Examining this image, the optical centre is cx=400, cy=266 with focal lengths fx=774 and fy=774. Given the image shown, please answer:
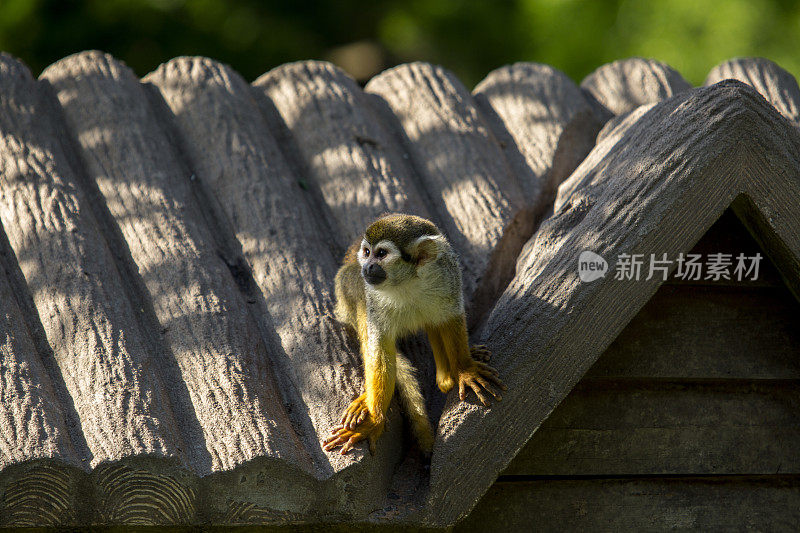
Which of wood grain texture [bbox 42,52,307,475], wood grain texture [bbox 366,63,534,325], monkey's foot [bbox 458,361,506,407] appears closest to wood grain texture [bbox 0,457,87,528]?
wood grain texture [bbox 42,52,307,475]

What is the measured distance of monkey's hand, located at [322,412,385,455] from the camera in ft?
7.24

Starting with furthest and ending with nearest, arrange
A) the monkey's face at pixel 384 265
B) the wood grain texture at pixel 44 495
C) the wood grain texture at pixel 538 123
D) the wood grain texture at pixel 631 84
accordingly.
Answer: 1. the wood grain texture at pixel 631 84
2. the wood grain texture at pixel 538 123
3. the monkey's face at pixel 384 265
4. the wood grain texture at pixel 44 495

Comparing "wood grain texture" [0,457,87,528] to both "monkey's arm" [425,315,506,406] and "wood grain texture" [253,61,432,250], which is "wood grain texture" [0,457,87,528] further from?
"wood grain texture" [253,61,432,250]

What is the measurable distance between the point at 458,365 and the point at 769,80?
2320 mm

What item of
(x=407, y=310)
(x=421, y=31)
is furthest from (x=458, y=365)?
(x=421, y=31)

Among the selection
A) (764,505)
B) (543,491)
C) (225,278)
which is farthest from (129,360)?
(764,505)

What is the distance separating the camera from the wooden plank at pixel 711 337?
2539 mm

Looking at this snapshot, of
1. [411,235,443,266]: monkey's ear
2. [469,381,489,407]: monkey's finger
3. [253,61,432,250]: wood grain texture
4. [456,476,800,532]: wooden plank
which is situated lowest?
[456,476,800,532]: wooden plank

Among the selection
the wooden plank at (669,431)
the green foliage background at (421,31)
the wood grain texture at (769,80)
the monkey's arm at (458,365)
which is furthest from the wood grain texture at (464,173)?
the green foliage background at (421,31)

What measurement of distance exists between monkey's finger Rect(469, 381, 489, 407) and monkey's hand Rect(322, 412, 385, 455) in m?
0.28

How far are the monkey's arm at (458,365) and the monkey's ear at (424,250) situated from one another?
20 centimetres

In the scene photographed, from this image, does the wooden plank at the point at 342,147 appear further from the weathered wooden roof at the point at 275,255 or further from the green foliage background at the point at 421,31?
the green foliage background at the point at 421,31

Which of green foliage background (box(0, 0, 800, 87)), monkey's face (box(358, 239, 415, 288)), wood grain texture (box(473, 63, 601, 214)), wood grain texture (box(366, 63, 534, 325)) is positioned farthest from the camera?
green foliage background (box(0, 0, 800, 87))

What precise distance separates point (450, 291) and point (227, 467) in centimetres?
85
